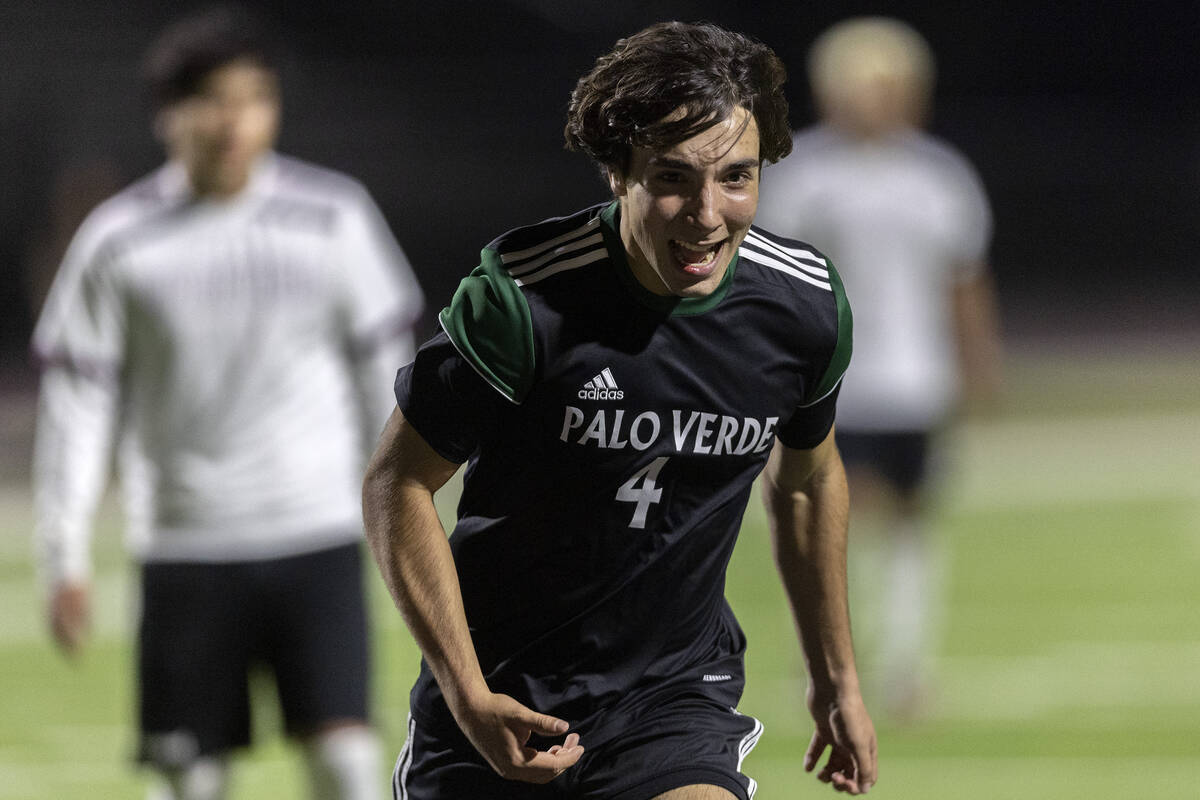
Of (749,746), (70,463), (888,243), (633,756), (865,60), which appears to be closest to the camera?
(633,756)

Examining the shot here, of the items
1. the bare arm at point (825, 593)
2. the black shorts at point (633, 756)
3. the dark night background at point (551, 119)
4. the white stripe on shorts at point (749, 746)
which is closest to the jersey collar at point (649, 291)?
the bare arm at point (825, 593)

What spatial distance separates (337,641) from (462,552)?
5.97 feet

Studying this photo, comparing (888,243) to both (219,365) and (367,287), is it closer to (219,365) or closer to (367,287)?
(367,287)

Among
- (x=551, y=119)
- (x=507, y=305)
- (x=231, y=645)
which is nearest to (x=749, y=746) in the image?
(x=507, y=305)

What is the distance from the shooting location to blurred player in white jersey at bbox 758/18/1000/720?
824 centimetres

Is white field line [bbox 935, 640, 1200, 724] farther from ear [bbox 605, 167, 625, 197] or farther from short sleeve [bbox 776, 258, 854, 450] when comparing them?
ear [bbox 605, 167, 625, 197]

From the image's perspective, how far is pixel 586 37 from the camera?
1104 inches

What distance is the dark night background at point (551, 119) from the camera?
81.5 ft

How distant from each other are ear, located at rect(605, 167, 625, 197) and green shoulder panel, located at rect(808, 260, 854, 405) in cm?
45

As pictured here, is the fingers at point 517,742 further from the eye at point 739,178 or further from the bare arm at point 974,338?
the bare arm at point 974,338

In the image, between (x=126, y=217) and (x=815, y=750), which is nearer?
(x=815, y=750)

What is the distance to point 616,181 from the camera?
3.39 meters

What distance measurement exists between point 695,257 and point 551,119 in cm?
2357

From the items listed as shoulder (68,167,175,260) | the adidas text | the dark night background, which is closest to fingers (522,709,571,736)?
the adidas text
